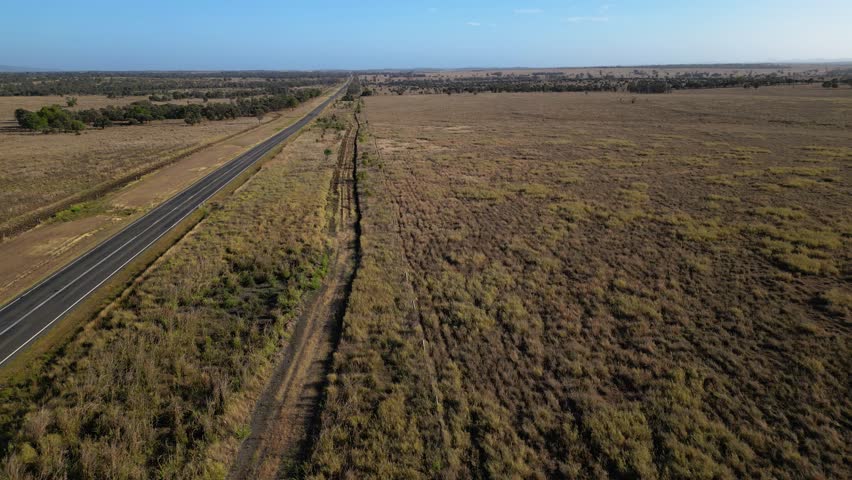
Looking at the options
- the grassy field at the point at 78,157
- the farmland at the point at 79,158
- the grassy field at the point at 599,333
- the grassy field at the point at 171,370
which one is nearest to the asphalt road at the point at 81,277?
the grassy field at the point at 171,370

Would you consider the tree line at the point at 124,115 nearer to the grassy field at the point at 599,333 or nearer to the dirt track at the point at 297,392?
the grassy field at the point at 599,333

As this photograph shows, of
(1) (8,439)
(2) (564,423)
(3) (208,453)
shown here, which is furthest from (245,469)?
(2) (564,423)

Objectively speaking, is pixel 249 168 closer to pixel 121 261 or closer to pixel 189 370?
pixel 121 261

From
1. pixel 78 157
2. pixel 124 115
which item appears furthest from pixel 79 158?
pixel 124 115

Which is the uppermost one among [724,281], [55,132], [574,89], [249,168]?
[574,89]

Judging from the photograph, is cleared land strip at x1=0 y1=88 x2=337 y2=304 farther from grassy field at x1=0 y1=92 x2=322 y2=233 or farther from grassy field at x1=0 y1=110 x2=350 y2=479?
grassy field at x1=0 y1=110 x2=350 y2=479

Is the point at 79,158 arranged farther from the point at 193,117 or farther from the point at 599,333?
the point at 599,333

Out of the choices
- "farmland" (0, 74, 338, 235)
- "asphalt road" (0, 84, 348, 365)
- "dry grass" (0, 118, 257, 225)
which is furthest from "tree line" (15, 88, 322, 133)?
"asphalt road" (0, 84, 348, 365)
